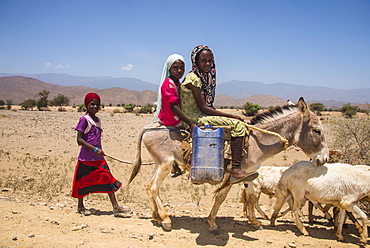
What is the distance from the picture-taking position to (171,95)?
4.87 meters

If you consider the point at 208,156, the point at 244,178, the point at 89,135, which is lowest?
the point at 244,178

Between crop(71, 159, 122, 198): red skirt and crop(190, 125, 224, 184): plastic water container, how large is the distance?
2.25 metres

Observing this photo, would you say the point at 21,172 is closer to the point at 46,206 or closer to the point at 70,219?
the point at 46,206

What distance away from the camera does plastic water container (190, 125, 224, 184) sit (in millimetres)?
4480

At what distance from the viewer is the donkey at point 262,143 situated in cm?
490

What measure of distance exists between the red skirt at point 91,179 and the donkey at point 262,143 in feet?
3.64

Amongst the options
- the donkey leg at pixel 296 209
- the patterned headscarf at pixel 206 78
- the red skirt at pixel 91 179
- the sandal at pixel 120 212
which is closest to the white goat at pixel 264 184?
the donkey leg at pixel 296 209

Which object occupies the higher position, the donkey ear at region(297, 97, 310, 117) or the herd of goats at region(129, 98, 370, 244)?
the donkey ear at region(297, 97, 310, 117)

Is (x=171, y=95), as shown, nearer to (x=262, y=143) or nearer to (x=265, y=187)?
(x=262, y=143)

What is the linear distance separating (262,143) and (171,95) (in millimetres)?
1759

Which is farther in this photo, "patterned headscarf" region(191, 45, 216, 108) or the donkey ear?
"patterned headscarf" region(191, 45, 216, 108)

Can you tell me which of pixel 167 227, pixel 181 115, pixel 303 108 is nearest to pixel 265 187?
pixel 303 108

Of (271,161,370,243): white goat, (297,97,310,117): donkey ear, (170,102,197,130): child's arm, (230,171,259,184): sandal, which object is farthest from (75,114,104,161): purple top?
(297,97,310,117): donkey ear

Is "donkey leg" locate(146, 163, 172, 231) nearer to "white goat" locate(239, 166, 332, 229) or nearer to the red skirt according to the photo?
the red skirt
